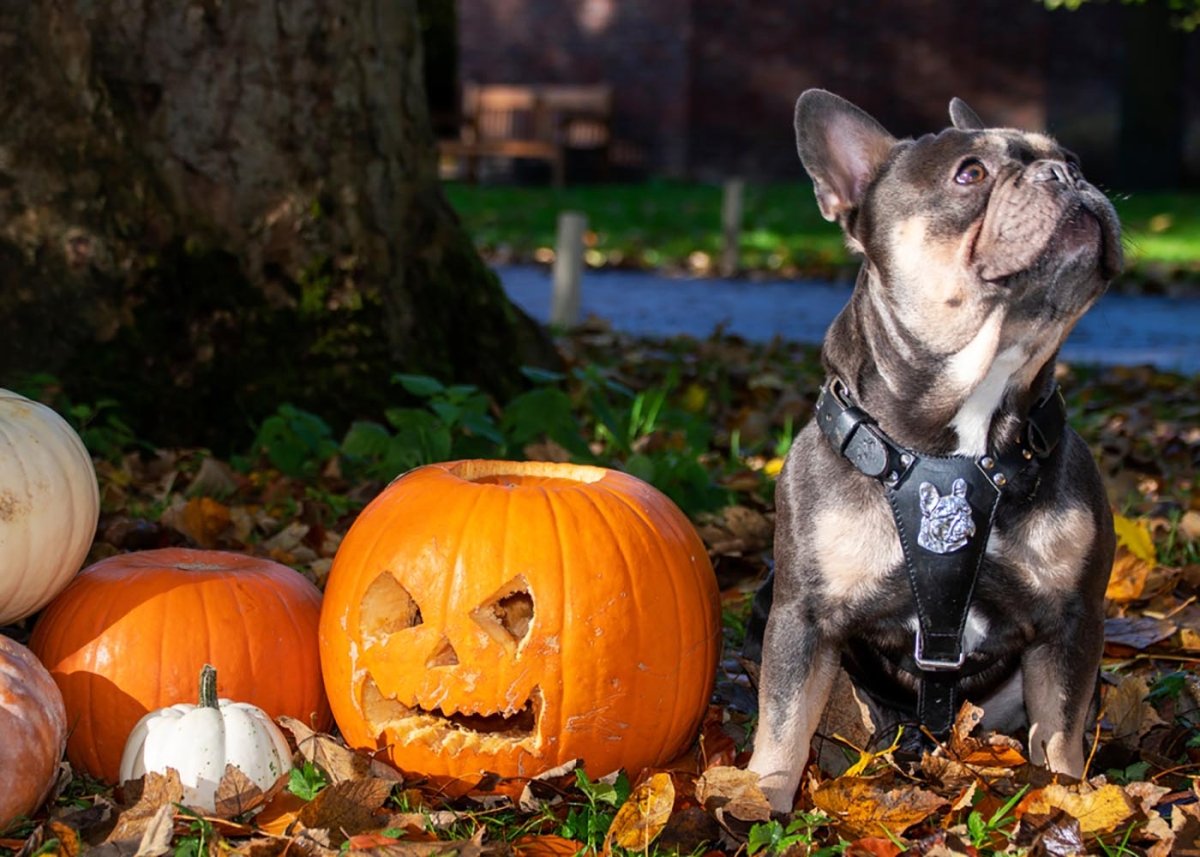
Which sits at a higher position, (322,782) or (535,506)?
Result: (535,506)

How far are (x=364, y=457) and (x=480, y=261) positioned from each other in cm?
154

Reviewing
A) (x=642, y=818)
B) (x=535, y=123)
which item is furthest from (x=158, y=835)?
(x=535, y=123)

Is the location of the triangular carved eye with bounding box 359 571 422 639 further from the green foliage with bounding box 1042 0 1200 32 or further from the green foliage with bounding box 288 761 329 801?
the green foliage with bounding box 1042 0 1200 32

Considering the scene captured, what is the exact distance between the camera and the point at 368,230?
6059 millimetres

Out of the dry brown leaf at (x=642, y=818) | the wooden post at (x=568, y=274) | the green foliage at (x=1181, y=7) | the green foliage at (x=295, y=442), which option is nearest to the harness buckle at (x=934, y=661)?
the dry brown leaf at (x=642, y=818)

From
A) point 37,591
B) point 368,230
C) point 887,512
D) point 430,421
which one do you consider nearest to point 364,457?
point 430,421

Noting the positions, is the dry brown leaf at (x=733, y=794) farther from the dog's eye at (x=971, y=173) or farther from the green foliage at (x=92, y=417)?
the green foliage at (x=92, y=417)

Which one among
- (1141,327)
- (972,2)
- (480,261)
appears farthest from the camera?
(972,2)

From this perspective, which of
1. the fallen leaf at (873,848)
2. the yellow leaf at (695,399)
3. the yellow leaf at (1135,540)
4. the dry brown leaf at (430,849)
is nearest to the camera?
the dry brown leaf at (430,849)

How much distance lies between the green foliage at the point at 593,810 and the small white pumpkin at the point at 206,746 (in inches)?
25.1

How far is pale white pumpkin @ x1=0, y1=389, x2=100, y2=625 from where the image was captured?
345 centimetres

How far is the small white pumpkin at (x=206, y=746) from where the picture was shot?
3.14 m

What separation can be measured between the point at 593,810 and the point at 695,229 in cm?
1630

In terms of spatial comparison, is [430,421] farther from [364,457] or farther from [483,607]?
[483,607]
